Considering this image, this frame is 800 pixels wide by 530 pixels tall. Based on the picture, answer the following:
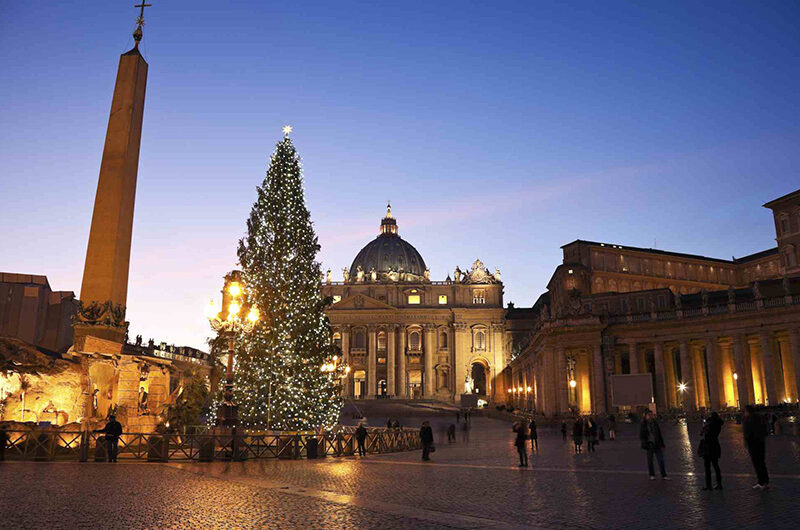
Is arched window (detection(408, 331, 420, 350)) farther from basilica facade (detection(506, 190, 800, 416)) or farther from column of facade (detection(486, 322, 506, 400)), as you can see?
basilica facade (detection(506, 190, 800, 416))

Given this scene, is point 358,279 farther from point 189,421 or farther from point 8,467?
point 8,467

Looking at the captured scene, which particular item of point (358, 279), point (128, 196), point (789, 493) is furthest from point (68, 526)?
point (358, 279)

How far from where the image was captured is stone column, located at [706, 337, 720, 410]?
1625 inches

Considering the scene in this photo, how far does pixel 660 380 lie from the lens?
149 feet

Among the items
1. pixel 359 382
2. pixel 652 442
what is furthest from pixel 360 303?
pixel 652 442

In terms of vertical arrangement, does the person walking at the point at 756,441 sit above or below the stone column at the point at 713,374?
below

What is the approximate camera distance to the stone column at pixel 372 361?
9338cm

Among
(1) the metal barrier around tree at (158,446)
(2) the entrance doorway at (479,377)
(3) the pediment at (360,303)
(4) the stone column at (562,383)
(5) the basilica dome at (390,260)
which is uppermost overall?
(5) the basilica dome at (390,260)

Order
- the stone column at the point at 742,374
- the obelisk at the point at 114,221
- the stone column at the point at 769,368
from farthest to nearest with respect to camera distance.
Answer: the stone column at the point at 742,374 → the stone column at the point at 769,368 → the obelisk at the point at 114,221

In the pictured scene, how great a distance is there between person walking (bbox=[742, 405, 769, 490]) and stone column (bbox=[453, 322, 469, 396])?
274 feet

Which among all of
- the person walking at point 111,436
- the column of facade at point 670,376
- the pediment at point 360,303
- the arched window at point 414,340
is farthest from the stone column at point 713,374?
the arched window at point 414,340

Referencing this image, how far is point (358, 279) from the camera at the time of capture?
104 m

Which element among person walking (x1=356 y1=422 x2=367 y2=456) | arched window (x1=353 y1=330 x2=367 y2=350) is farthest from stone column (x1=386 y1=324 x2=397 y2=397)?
person walking (x1=356 y1=422 x2=367 y2=456)

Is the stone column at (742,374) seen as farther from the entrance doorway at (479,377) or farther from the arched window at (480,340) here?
the entrance doorway at (479,377)
